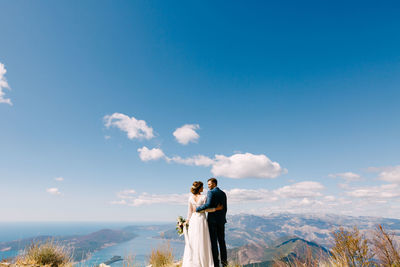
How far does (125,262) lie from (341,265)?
6320mm

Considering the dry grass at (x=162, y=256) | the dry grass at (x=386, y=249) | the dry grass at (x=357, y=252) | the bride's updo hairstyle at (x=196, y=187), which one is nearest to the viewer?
the dry grass at (x=386, y=249)

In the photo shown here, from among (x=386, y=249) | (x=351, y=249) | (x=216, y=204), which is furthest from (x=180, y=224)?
(x=386, y=249)

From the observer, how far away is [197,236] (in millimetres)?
6539

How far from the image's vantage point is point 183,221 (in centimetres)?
736

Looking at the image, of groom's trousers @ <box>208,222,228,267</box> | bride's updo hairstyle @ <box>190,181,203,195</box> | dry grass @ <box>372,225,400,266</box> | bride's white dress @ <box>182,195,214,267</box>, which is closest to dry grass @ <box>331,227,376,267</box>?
dry grass @ <box>372,225,400,266</box>

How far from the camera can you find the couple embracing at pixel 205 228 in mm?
6473

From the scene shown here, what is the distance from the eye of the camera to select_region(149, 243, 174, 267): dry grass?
8438 mm

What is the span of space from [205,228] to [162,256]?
3.31 metres

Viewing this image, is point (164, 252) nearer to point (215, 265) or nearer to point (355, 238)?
point (215, 265)

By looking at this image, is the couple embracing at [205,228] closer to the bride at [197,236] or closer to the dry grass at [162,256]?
the bride at [197,236]

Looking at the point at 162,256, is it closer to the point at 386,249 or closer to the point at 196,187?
the point at 196,187

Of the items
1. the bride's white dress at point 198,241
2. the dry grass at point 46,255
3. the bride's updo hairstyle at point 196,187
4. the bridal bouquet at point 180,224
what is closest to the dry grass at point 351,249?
the bride's white dress at point 198,241

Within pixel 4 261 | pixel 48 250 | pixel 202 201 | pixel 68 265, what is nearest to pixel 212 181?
pixel 202 201

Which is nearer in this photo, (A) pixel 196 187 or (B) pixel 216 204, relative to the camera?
(B) pixel 216 204
